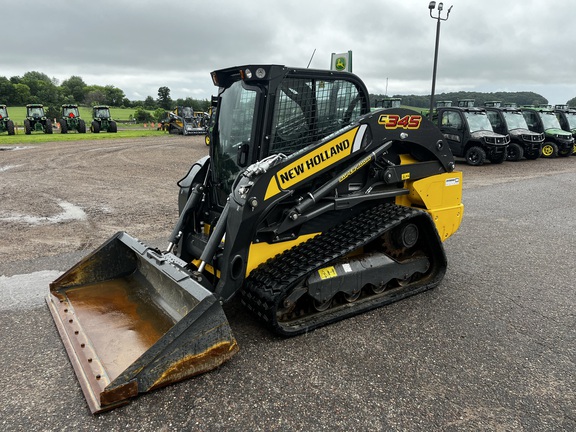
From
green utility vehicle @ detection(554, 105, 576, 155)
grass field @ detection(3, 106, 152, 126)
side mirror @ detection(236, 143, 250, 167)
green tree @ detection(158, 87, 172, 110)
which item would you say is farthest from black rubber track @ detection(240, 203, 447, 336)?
green tree @ detection(158, 87, 172, 110)

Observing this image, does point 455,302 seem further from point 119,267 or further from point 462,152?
point 462,152

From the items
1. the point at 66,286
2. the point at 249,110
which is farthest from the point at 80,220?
the point at 249,110

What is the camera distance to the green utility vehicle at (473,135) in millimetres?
15641

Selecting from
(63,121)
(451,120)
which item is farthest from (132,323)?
(63,121)

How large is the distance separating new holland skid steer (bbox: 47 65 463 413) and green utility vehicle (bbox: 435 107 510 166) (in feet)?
38.9

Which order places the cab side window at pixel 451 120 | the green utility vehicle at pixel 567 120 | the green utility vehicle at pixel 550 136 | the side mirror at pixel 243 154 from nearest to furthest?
the side mirror at pixel 243 154 → the cab side window at pixel 451 120 → the green utility vehicle at pixel 550 136 → the green utility vehicle at pixel 567 120

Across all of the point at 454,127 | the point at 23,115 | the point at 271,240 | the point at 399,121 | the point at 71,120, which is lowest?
the point at 271,240

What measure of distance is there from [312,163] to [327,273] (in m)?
0.96

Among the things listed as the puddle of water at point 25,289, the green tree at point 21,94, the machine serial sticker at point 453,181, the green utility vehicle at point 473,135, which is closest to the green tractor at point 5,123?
the green utility vehicle at point 473,135

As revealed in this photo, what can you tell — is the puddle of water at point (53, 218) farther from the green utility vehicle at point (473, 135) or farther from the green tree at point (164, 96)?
the green tree at point (164, 96)

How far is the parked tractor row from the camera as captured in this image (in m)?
27.0

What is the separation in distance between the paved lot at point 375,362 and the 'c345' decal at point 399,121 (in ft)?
5.75

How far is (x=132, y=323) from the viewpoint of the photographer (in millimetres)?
3574

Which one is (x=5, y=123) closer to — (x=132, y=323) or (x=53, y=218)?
(x=53, y=218)
